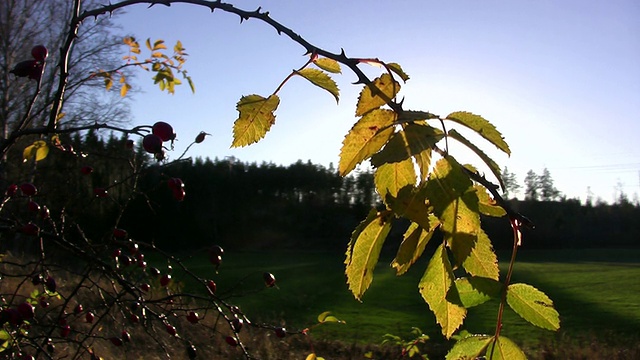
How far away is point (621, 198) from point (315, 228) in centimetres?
1429

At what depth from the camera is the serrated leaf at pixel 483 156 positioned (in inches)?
11.6

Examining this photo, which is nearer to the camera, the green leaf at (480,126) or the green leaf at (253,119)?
the green leaf at (480,126)

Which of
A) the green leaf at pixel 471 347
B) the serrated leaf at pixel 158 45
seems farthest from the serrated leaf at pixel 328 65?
the serrated leaf at pixel 158 45

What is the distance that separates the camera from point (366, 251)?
0.37 metres

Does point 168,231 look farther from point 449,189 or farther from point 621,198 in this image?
point 449,189

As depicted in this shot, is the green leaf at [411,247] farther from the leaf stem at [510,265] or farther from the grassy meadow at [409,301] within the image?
the grassy meadow at [409,301]

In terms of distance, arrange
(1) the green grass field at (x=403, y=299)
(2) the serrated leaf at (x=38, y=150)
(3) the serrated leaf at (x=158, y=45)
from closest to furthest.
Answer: (2) the serrated leaf at (x=38, y=150), (3) the serrated leaf at (x=158, y=45), (1) the green grass field at (x=403, y=299)

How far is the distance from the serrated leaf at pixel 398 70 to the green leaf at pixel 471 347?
0.18m

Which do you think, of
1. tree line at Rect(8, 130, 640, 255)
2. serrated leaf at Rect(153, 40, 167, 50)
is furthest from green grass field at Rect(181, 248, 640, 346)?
serrated leaf at Rect(153, 40, 167, 50)

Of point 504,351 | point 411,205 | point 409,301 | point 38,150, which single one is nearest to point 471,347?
point 504,351

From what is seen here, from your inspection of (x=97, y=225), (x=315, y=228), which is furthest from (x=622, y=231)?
(x=97, y=225)

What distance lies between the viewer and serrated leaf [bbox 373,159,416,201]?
350 mm

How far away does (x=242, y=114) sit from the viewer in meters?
0.44

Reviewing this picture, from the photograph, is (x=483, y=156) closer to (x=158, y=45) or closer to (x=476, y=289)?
(x=476, y=289)
